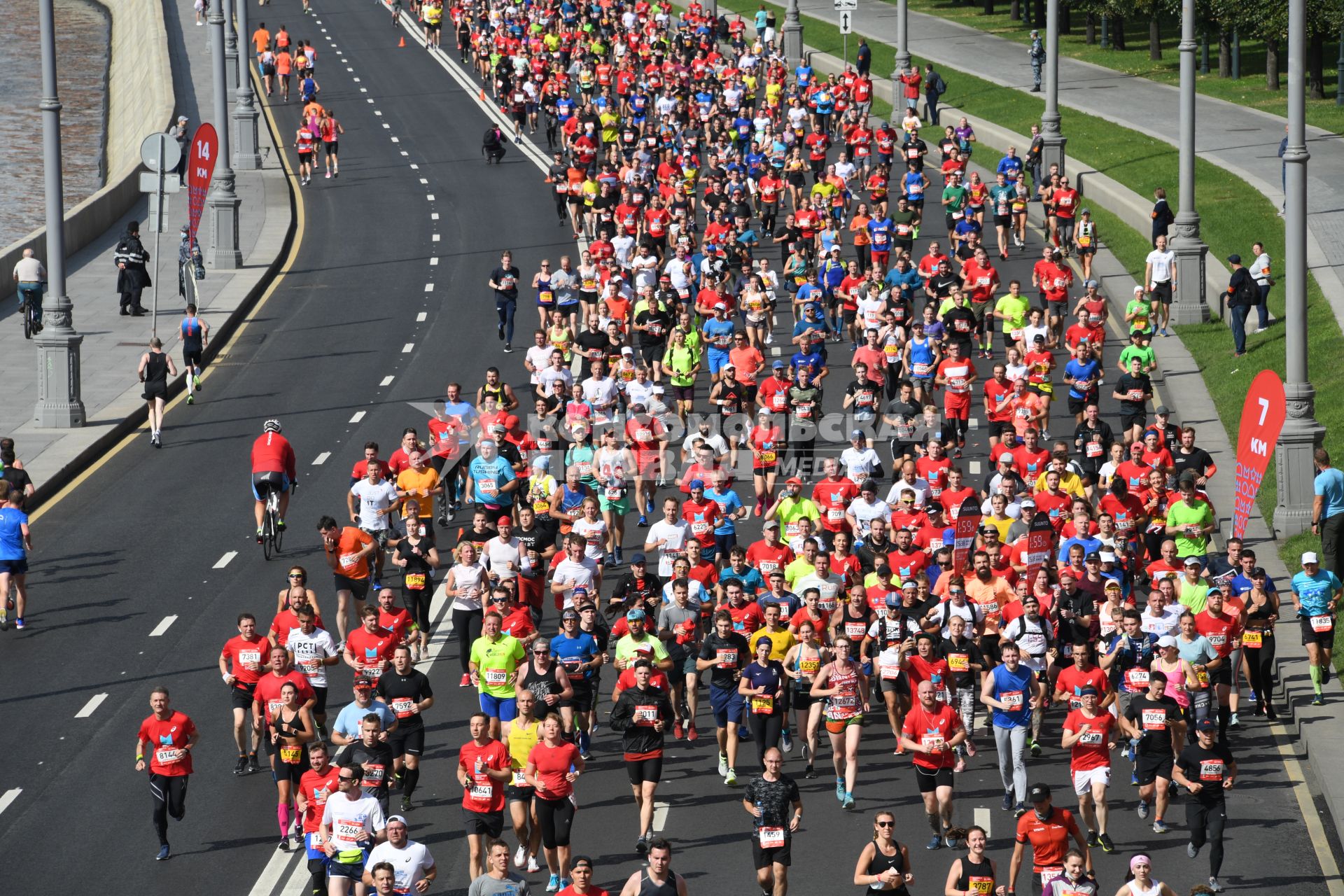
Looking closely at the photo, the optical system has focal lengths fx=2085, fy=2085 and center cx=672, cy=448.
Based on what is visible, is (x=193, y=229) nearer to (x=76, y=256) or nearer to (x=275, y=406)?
(x=76, y=256)

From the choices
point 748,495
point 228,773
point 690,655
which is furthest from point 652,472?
point 228,773

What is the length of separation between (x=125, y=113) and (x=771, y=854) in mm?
57444

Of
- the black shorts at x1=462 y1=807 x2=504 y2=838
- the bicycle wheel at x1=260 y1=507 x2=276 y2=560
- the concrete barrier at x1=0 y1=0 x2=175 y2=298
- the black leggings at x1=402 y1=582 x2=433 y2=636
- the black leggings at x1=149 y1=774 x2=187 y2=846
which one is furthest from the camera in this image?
the concrete barrier at x1=0 y1=0 x2=175 y2=298

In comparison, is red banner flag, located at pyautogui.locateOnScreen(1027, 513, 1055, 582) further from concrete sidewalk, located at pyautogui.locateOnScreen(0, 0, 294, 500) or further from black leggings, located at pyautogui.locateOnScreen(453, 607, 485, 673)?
concrete sidewalk, located at pyautogui.locateOnScreen(0, 0, 294, 500)

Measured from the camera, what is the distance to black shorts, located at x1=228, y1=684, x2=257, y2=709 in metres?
17.9

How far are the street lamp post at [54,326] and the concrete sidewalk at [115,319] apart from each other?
35 cm

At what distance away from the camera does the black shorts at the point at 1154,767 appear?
16.9 metres

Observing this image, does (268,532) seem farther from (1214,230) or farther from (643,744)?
(1214,230)

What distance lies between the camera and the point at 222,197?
133ft

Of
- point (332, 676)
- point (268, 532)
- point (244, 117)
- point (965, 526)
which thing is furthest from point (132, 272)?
point (965, 526)

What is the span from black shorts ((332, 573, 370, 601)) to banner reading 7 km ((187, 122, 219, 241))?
1777 cm

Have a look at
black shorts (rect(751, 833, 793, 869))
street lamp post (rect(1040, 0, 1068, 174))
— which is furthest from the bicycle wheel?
street lamp post (rect(1040, 0, 1068, 174))

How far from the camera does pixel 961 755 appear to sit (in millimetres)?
18578

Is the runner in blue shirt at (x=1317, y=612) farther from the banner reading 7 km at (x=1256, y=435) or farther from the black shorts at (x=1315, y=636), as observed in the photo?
the banner reading 7 km at (x=1256, y=435)
